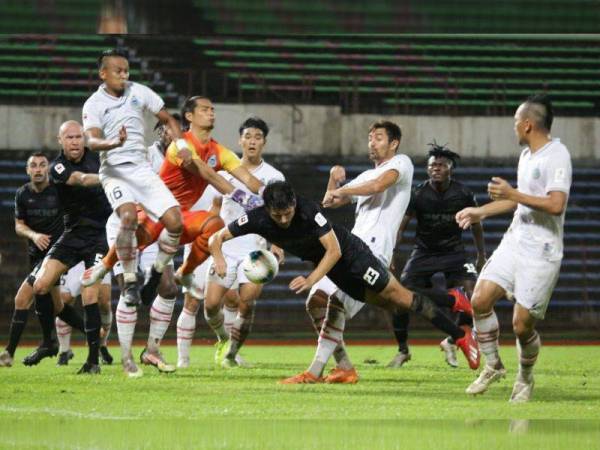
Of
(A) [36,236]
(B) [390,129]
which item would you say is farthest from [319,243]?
(A) [36,236]

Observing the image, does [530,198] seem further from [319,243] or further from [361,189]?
[361,189]

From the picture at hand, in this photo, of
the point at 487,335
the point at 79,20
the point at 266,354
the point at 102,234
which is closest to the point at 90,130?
the point at 102,234

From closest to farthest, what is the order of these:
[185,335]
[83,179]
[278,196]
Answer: [278,196] < [83,179] < [185,335]

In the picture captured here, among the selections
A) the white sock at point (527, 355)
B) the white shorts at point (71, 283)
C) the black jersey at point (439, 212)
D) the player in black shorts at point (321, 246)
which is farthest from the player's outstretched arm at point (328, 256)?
the white shorts at point (71, 283)

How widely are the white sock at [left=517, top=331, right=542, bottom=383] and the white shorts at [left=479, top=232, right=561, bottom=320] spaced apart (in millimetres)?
189

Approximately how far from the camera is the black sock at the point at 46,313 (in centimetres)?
1092

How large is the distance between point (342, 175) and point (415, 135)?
12.7 meters

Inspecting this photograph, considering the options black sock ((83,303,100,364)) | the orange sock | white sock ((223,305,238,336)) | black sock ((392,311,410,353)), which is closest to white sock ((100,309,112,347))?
white sock ((223,305,238,336))

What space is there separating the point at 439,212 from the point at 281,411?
499 cm

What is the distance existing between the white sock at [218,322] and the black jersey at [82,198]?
1.33 metres

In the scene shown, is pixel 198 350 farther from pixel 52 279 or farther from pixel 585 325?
pixel 585 325

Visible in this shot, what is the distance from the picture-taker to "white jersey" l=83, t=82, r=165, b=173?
9453 mm

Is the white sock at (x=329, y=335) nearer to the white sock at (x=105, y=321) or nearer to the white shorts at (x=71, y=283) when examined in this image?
the white sock at (x=105, y=321)

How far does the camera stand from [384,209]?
376 inches
